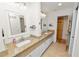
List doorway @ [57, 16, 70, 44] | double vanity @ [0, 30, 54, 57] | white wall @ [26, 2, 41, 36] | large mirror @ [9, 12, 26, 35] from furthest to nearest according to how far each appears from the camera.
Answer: doorway @ [57, 16, 70, 44] → white wall @ [26, 2, 41, 36] → large mirror @ [9, 12, 26, 35] → double vanity @ [0, 30, 54, 57]

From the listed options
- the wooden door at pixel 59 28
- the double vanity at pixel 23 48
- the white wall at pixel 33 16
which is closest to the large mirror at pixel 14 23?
the double vanity at pixel 23 48

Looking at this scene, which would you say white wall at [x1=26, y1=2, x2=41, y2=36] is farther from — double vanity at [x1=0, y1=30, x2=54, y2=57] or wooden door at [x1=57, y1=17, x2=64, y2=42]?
wooden door at [x1=57, y1=17, x2=64, y2=42]

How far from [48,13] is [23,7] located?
2.15 m

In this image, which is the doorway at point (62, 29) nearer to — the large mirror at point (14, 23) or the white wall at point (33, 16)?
the white wall at point (33, 16)

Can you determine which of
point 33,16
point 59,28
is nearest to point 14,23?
point 33,16

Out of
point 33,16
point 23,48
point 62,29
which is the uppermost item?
point 33,16

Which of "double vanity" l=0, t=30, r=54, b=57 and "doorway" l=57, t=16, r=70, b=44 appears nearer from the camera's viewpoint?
"double vanity" l=0, t=30, r=54, b=57

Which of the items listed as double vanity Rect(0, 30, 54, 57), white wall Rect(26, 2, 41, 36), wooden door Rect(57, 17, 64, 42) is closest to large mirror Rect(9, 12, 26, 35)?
double vanity Rect(0, 30, 54, 57)

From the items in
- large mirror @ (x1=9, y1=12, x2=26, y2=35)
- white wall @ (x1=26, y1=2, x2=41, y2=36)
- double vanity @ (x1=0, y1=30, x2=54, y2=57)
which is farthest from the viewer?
white wall @ (x1=26, y1=2, x2=41, y2=36)

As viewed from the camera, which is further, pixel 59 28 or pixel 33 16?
pixel 59 28

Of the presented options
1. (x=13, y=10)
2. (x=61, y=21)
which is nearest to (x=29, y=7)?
(x=13, y=10)

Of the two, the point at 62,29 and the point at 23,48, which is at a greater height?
the point at 62,29

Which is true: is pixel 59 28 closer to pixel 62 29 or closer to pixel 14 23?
pixel 62 29

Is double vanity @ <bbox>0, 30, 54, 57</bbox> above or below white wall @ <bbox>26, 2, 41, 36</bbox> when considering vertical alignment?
below
